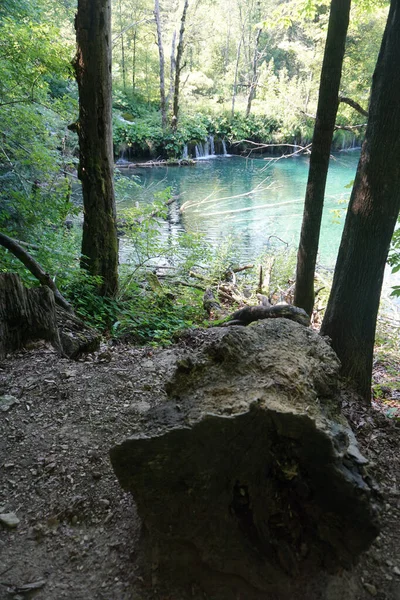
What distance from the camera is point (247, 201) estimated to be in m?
17.0

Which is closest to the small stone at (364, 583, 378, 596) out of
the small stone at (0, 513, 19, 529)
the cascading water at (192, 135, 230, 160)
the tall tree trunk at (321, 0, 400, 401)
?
the small stone at (0, 513, 19, 529)

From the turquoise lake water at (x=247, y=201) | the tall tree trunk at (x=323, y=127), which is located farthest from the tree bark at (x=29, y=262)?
the turquoise lake water at (x=247, y=201)

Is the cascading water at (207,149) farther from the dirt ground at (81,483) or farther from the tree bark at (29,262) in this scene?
the dirt ground at (81,483)

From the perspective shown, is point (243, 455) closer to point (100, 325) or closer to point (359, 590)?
point (359, 590)

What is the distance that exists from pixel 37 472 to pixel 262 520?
1.46 metres

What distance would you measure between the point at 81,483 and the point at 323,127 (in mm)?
4650

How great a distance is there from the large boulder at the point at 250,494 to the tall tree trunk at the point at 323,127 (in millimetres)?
4045

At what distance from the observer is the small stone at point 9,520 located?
2107 mm

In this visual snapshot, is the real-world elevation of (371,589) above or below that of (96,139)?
below

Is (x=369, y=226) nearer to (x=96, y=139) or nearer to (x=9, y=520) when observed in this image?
(x=9, y=520)

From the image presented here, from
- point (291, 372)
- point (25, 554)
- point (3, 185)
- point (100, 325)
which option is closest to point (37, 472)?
point (25, 554)

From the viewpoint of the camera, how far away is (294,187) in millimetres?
19281

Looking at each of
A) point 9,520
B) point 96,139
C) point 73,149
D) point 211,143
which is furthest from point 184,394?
point 211,143

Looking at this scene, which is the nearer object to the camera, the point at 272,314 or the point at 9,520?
the point at 9,520
